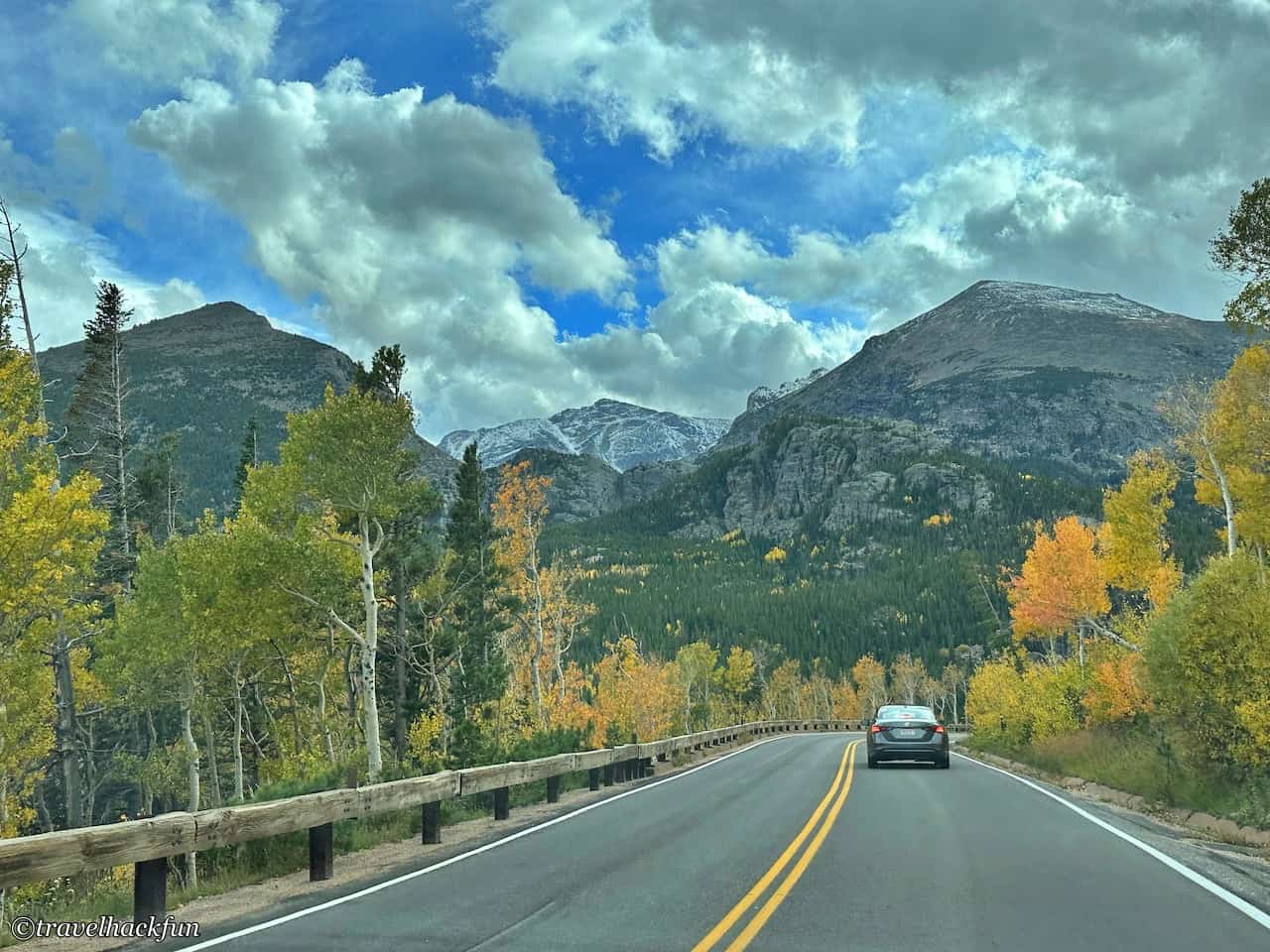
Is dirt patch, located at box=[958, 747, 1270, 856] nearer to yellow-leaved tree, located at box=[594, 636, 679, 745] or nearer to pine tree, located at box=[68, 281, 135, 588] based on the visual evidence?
pine tree, located at box=[68, 281, 135, 588]

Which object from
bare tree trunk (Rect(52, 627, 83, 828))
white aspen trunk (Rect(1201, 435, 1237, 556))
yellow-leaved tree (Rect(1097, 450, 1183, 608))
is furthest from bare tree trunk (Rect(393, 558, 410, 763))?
white aspen trunk (Rect(1201, 435, 1237, 556))

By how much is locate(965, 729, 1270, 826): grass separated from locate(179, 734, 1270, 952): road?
2401mm

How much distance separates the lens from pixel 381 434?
28.2 metres

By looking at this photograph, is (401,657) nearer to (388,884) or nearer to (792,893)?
(388,884)

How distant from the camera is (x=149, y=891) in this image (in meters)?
7.70

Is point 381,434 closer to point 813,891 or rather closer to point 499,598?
point 499,598

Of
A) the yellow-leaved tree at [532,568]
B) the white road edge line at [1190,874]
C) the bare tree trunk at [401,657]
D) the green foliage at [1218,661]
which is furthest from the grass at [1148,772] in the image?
the bare tree trunk at [401,657]

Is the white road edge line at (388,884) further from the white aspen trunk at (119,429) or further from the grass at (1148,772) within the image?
the white aspen trunk at (119,429)

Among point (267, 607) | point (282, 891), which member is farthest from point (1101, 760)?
point (267, 607)

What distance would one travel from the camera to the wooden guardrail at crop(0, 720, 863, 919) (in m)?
6.53

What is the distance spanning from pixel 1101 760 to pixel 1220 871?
13.7 metres

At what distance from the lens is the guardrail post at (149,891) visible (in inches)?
300

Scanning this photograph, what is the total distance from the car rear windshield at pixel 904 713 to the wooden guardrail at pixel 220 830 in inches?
526

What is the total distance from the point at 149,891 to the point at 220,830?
2.46ft
